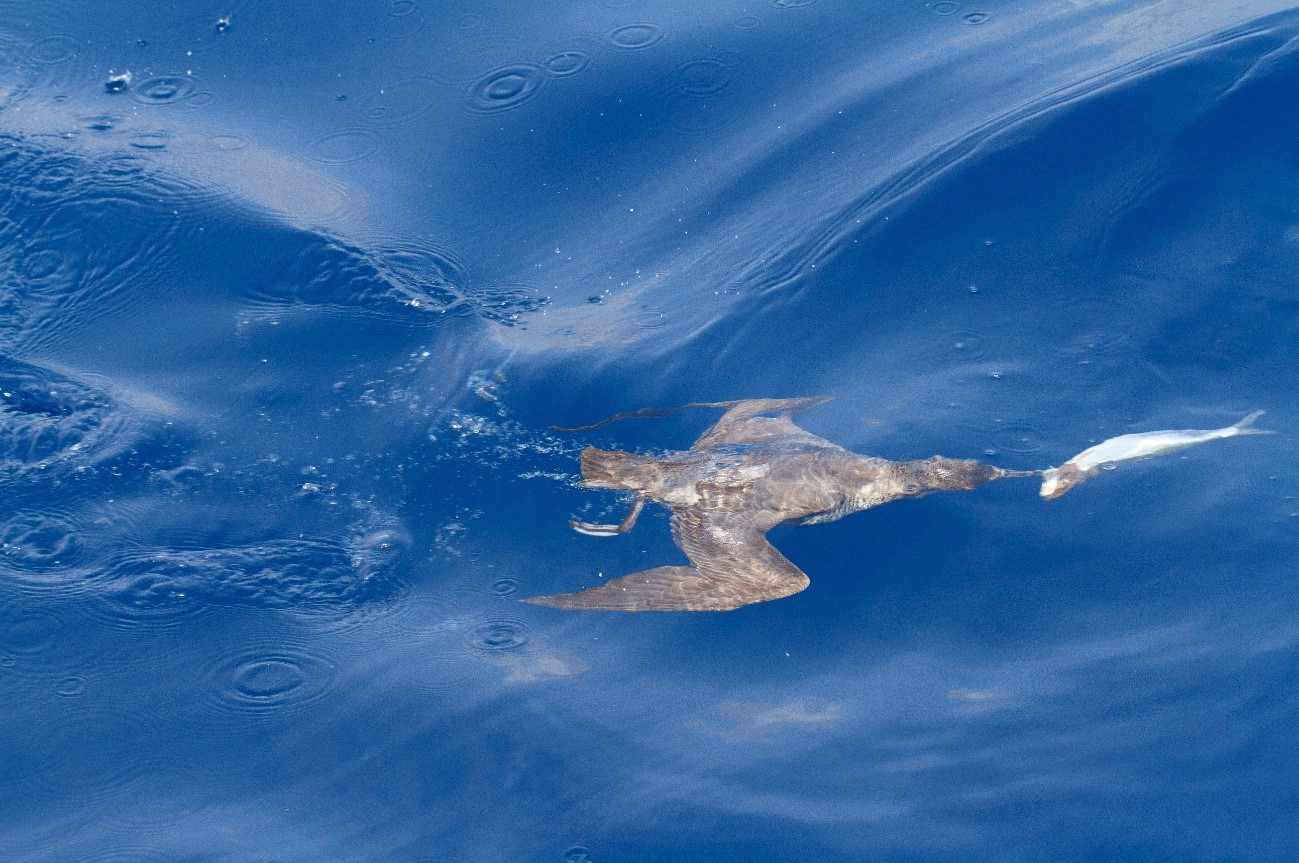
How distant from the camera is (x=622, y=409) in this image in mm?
7707

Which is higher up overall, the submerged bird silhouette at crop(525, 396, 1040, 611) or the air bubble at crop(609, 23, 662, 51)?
the air bubble at crop(609, 23, 662, 51)

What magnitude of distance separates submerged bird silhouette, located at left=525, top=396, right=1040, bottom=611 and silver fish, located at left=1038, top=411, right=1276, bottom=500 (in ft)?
0.55

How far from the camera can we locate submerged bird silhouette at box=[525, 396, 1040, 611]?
650 centimetres

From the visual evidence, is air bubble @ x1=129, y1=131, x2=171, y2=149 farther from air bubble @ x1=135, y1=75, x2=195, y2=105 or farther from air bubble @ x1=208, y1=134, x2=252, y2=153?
air bubble @ x1=135, y1=75, x2=195, y2=105

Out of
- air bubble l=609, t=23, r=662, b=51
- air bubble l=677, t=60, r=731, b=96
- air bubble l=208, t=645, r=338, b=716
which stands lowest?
air bubble l=208, t=645, r=338, b=716

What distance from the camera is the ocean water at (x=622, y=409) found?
5.48 metres

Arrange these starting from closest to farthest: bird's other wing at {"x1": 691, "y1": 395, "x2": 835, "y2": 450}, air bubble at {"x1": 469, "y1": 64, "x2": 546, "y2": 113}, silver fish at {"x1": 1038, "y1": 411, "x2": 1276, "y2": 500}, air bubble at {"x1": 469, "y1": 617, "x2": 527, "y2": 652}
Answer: air bubble at {"x1": 469, "y1": 617, "x2": 527, "y2": 652} → silver fish at {"x1": 1038, "y1": 411, "x2": 1276, "y2": 500} → bird's other wing at {"x1": 691, "y1": 395, "x2": 835, "y2": 450} → air bubble at {"x1": 469, "y1": 64, "x2": 546, "y2": 113}

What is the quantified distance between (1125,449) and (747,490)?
2.40 metres

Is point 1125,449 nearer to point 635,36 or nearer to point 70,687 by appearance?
point 635,36

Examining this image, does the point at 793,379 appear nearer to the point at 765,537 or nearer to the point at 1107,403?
the point at 765,537

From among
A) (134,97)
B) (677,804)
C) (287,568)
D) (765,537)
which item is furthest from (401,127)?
(677,804)

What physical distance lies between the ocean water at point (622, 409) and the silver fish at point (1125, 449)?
0.36 ft

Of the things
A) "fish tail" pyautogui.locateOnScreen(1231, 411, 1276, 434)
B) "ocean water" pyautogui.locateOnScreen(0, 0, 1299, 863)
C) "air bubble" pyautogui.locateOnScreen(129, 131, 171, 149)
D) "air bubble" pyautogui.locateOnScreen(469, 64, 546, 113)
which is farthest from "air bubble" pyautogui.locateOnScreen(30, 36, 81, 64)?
"fish tail" pyautogui.locateOnScreen(1231, 411, 1276, 434)

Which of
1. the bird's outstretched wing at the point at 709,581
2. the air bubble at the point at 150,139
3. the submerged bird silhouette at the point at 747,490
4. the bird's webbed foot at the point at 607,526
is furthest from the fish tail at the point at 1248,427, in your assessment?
the air bubble at the point at 150,139
